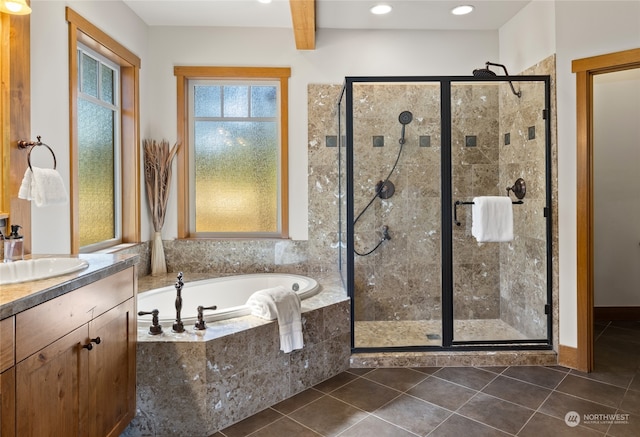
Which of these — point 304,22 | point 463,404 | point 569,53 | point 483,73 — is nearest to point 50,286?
point 463,404

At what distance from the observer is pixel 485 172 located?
3203 mm

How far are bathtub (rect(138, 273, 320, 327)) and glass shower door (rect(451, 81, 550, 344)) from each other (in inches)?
47.3

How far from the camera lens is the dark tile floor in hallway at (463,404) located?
6.82ft

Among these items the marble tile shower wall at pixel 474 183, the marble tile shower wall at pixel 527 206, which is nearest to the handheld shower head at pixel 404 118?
the marble tile shower wall at pixel 474 183

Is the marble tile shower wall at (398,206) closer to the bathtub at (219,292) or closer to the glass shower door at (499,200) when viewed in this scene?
the glass shower door at (499,200)

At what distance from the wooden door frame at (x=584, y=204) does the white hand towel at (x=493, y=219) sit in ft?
1.38

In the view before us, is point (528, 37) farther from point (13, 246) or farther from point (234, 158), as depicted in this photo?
point (13, 246)

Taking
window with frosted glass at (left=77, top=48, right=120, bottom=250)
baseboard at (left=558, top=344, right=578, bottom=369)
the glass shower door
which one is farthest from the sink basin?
baseboard at (left=558, top=344, right=578, bottom=369)

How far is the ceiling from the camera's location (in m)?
3.11

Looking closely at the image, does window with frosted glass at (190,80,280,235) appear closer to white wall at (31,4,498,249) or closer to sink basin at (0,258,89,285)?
white wall at (31,4,498,249)

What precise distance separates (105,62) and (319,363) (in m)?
2.66

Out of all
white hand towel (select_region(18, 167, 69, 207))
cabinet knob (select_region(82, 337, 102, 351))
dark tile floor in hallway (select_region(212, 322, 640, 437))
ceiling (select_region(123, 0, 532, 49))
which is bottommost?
dark tile floor in hallway (select_region(212, 322, 640, 437))

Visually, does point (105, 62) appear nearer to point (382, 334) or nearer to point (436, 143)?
point (436, 143)

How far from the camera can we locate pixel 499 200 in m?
2.94
